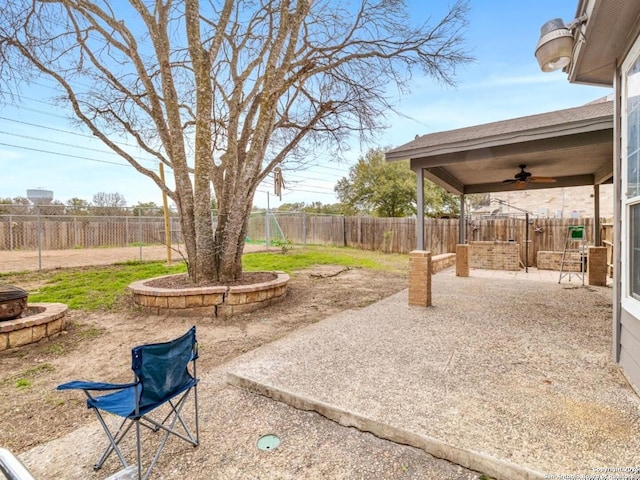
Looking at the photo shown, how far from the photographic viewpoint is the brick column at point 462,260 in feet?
26.7

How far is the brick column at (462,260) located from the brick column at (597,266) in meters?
2.42

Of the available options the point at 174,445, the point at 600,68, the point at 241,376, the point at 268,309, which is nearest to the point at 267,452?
the point at 174,445

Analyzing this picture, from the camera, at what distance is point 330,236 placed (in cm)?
1698

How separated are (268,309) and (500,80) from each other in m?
8.75

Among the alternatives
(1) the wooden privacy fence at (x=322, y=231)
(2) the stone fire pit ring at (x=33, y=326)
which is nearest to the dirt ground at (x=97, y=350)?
(2) the stone fire pit ring at (x=33, y=326)

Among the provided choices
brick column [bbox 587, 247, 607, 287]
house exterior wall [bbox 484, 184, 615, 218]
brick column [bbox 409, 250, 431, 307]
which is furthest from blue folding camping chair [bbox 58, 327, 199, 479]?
house exterior wall [bbox 484, 184, 615, 218]

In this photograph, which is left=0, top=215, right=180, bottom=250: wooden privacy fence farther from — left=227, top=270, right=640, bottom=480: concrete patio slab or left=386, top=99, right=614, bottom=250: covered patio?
left=227, top=270, right=640, bottom=480: concrete patio slab

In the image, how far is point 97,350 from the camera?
12.5ft

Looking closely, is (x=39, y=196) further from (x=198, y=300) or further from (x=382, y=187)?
(x=382, y=187)

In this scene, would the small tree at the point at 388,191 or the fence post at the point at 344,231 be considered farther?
the small tree at the point at 388,191

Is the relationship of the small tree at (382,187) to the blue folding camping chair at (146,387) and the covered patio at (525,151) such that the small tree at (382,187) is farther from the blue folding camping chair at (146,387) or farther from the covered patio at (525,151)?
the blue folding camping chair at (146,387)

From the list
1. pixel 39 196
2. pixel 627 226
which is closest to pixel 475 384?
pixel 627 226

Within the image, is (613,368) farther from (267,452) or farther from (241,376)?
(241,376)

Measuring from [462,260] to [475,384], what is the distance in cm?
600
